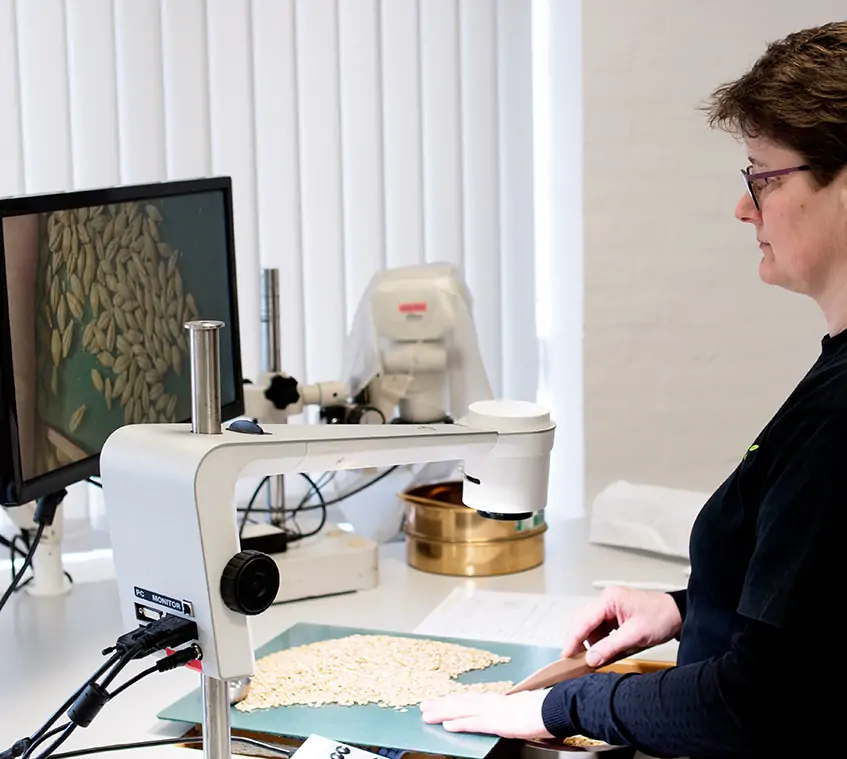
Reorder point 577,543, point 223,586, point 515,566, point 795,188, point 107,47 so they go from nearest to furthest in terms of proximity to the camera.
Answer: point 223,586, point 795,188, point 515,566, point 577,543, point 107,47

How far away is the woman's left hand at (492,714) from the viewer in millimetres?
1182

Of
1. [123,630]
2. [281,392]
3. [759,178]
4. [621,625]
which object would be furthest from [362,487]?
[759,178]

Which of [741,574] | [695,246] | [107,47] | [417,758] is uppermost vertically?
[107,47]

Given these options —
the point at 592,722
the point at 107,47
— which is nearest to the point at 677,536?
the point at 592,722

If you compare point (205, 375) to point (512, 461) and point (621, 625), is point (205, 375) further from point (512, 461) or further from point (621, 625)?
point (621, 625)

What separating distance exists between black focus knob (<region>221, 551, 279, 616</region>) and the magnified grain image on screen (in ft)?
1.80

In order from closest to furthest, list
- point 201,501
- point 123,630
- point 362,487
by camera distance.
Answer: point 201,501 < point 123,630 < point 362,487

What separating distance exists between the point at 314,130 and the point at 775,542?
5.66 feet

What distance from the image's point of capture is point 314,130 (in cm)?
253

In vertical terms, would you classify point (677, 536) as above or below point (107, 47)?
below

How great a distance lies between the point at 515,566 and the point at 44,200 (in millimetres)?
864

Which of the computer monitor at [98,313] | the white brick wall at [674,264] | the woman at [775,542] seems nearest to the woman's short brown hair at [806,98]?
the woman at [775,542]

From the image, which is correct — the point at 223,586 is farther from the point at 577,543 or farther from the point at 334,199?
the point at 334,199

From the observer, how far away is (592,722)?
1.13 metres
